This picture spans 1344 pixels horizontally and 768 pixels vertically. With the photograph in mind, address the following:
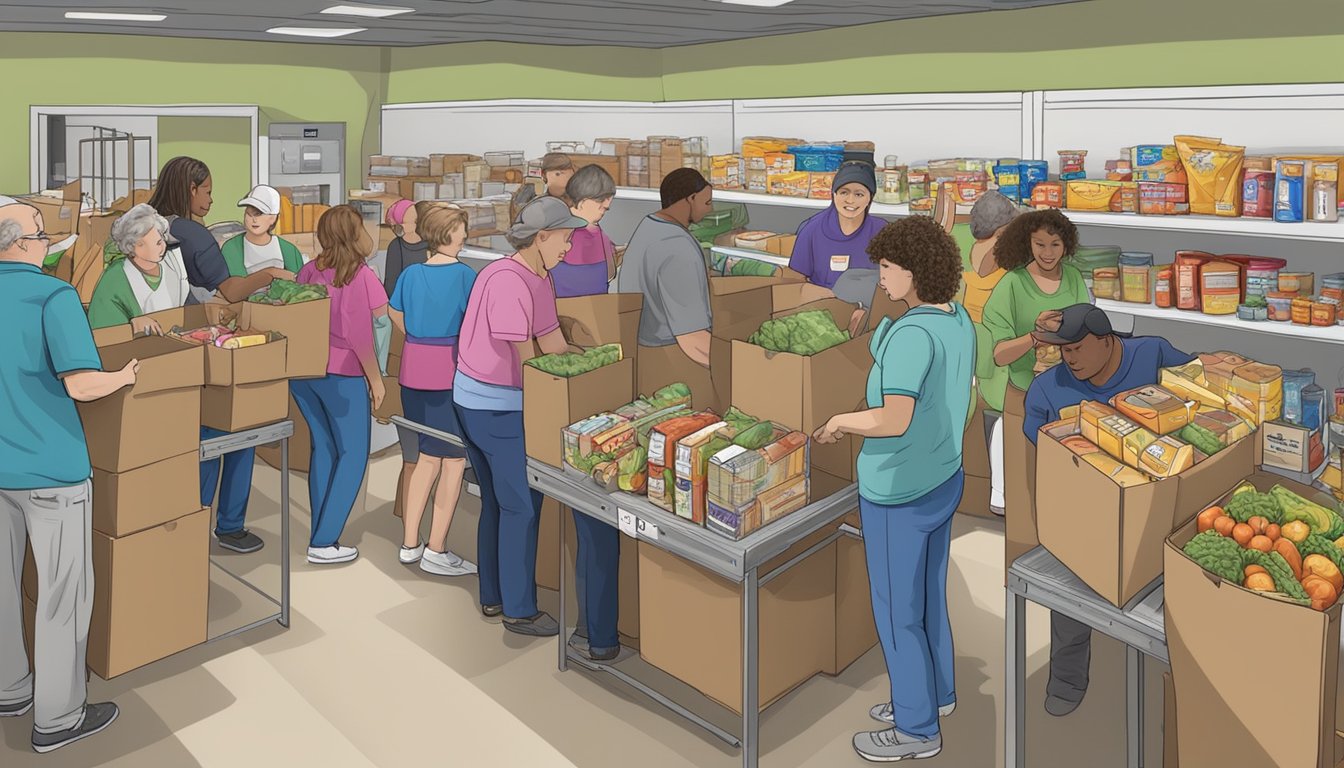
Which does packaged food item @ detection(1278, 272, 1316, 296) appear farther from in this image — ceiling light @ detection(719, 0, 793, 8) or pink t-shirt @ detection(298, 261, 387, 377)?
pink t-shirt @ detection(298, 261, 387, 377)

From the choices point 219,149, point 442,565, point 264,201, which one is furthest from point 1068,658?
point 219,149

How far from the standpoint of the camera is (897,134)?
20.9 ft

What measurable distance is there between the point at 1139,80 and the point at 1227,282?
1.25 metres

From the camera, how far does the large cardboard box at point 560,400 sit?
3.44 m

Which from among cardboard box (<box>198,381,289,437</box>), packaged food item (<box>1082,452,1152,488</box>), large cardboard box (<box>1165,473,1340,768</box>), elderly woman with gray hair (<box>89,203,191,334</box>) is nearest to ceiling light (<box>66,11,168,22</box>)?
elderly woman with gray hair (<box>89,203,191,334</box>)

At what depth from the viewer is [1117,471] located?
2.33 metres

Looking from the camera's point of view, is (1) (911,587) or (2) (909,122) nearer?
(1) (911,587)

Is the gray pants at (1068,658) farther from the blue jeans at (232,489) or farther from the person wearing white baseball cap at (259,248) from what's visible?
the person wearing white baseball cap at (259,248)

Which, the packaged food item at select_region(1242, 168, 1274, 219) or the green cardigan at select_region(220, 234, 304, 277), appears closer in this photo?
the packaged food item at select_region(1242, 168, 1274, 219)

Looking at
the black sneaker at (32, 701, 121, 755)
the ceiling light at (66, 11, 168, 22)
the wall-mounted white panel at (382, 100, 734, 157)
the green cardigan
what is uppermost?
the ceiling light at (66, 11, 168, 22)

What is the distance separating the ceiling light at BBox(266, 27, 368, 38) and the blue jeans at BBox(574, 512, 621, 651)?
4222 millimetres

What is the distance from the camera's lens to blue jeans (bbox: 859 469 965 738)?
3.14 m

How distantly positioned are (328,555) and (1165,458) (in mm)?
3645

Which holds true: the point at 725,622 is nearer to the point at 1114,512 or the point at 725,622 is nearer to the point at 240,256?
the point at 1114,512
